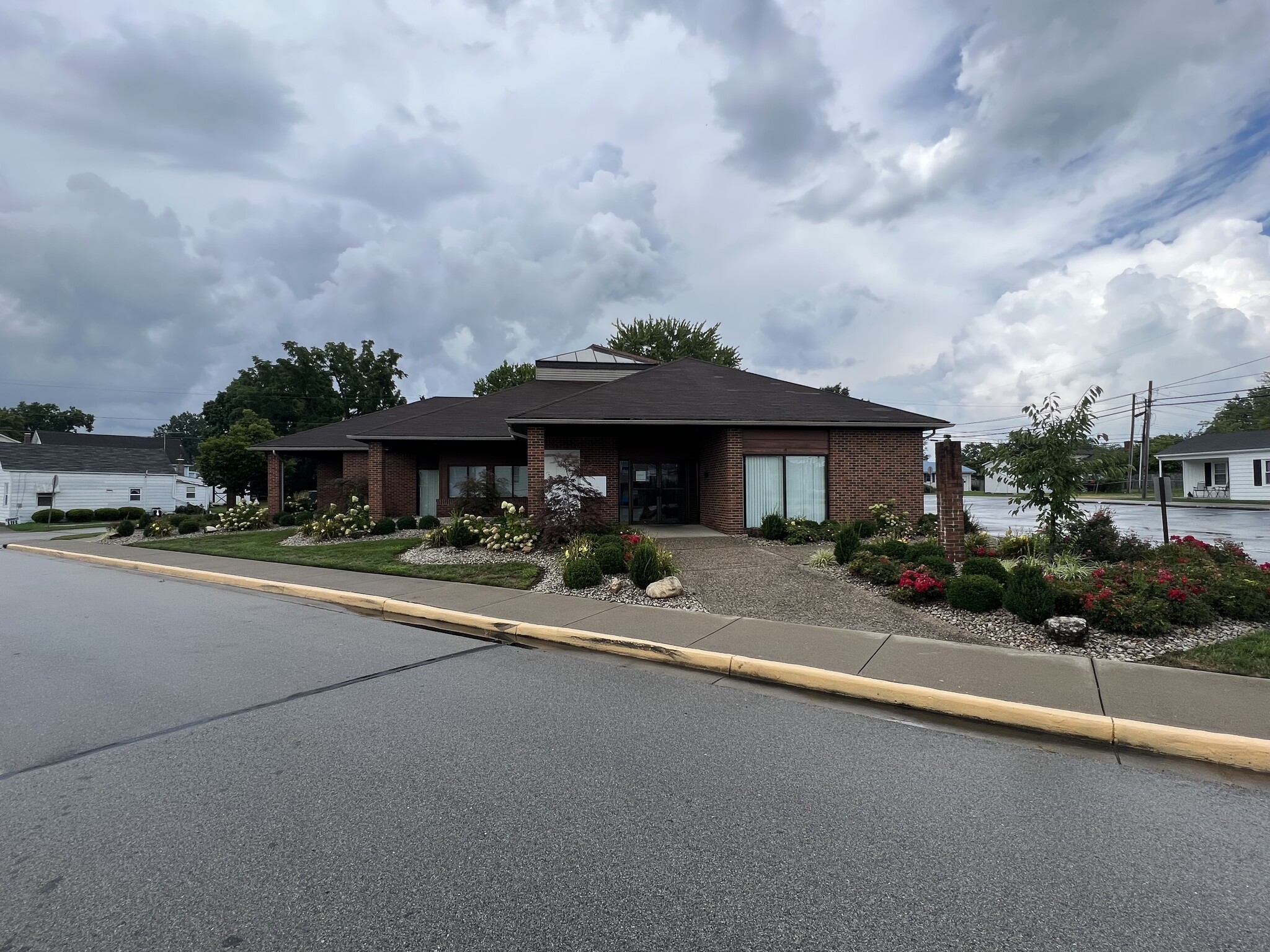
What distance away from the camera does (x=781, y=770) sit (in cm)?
399

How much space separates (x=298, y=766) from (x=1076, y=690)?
19.0ft

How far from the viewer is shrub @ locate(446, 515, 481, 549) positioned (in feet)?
47.3

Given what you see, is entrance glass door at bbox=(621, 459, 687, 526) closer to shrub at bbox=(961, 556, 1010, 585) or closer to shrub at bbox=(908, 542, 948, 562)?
shrub at bbox=(908, 542, 948, 562)

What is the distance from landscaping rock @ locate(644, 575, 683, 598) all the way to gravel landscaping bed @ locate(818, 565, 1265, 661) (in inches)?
135

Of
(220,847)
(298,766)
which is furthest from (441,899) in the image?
(298,766)

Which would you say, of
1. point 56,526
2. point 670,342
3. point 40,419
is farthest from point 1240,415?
point 40,419

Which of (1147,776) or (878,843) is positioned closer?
(878,843)

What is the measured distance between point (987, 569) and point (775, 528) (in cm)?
705

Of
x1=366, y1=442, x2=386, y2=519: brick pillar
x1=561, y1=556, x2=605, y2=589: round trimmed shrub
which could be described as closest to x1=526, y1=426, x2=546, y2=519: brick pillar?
x1=561, y1=556, x2=605, y2=589: round trimmed shrub

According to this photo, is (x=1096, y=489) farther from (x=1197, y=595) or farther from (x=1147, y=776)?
(x=1147, y=776)

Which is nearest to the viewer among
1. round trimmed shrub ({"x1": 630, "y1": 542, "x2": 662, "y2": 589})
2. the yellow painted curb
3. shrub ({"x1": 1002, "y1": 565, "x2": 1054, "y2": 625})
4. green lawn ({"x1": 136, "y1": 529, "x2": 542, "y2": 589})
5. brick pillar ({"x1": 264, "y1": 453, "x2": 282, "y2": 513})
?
the yellow painted curb

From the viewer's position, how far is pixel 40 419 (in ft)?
286

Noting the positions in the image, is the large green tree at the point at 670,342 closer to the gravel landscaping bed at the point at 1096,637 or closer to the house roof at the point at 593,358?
the house roof at the point at 593,358

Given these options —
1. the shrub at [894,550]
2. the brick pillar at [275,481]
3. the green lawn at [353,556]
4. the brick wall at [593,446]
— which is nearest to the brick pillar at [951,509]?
the shrub at [894,550]
